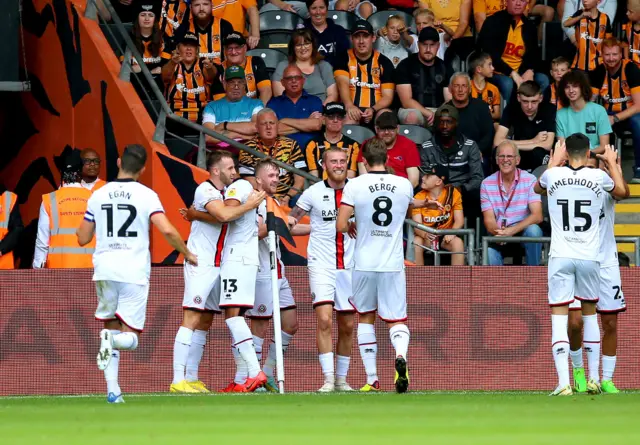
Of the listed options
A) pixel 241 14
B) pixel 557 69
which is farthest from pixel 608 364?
pixel 241 14

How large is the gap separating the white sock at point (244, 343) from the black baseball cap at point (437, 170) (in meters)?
4.14

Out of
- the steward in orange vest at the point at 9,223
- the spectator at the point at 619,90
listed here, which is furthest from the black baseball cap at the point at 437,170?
the steward in orange vest at the point at 9,223

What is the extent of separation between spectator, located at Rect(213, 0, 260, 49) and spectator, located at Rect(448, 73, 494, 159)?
298cm

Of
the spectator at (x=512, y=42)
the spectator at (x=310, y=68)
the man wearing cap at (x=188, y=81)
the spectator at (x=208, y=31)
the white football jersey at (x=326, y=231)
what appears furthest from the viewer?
the spectator at (x=512, y=42)

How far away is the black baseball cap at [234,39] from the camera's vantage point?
17.5 meters

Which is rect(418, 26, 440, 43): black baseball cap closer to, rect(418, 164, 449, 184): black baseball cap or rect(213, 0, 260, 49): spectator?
rect(418, 164, 449, 184): black baseball cap

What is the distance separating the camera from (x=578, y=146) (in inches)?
488

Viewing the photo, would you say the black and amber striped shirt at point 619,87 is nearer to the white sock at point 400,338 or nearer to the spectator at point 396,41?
the spectator at point 396,41

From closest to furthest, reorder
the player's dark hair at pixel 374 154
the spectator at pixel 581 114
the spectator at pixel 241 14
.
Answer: the player's dark hair at pixel 374 154, the spectator at pixel 581 114, the spectator at pixel 241 14

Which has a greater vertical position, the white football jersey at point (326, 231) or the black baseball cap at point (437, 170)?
the black baseball cap at point (437, 170)

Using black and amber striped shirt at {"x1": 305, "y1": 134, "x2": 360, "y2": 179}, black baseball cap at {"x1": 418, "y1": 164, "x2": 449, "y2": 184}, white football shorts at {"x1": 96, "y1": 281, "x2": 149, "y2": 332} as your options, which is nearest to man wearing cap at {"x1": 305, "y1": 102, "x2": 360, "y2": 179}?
black and amber striped shirt at {"x1": 305, "y1": 134, "x2": 360, "y2": 179}

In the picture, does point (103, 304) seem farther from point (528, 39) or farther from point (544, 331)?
point (528, 39)

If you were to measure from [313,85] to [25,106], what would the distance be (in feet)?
12.5

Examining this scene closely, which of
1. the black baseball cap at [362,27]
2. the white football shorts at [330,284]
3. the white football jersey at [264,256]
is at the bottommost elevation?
the white football shorts at [330,284]
